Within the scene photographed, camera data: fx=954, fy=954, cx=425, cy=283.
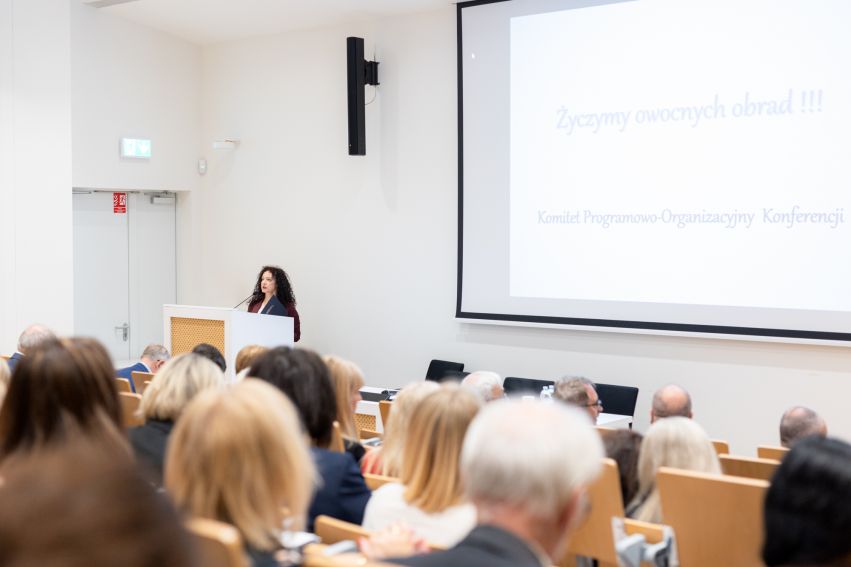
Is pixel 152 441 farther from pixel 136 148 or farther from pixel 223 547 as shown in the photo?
pixel 136 148

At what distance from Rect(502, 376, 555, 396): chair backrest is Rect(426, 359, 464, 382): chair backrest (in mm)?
649

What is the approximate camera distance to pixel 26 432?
8.77 feet

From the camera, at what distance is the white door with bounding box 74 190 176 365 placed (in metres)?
9.33

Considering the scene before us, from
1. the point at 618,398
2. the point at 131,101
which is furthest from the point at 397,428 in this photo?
the point at 131,101

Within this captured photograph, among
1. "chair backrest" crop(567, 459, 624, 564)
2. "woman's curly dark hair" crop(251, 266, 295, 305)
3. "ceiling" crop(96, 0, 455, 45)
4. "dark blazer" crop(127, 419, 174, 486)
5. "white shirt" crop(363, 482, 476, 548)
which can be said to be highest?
"ceiling" crop(96, 0, 455, 45)

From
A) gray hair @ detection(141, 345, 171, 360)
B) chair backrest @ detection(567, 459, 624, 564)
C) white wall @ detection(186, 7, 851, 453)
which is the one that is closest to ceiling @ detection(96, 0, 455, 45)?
white wall @ detection(186, 7, 851, 453)

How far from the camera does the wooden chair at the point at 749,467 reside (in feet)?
11.7

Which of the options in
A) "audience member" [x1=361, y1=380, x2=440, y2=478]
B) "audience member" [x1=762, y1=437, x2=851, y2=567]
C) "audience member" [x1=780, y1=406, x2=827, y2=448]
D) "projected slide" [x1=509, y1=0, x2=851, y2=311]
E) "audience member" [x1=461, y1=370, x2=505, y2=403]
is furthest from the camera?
"projected slide" [x1=509, y1=0, x2=851, y2=311]

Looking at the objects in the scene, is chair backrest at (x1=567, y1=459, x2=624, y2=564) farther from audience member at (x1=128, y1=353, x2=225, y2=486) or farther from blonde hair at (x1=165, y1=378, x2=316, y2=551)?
blonde hair at (x1=165, y1=378, x2=316, y2=551)

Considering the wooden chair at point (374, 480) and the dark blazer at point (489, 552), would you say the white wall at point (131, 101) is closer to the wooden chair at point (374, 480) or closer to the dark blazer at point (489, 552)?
the wooden chair at point (374, 480)

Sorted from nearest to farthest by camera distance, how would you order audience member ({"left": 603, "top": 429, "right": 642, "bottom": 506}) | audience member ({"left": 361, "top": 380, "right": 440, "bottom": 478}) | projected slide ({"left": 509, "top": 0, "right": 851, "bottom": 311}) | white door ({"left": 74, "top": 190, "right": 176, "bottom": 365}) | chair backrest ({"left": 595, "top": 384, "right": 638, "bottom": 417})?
audience member ({"left": 361, "top": 380, "right": 440, "bottom": 478}) < audience member ({"left": 603, "top": 429, "right": 642, "bottom": 506}) < projected slide ({"left": 509, "top": 0, "right": 851, "bottom": 311}) < chair backrest ({"left": 595, "top": 384, "right": 638, "bottom": 417}) < white door ({"left": 74, "top": 190, "right": 176, "bottom": 365})

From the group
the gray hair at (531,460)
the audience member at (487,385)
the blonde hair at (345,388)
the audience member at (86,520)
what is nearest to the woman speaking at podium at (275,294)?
the audience member at (487,385)

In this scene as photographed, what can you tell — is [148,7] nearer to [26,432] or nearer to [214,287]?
[214,287]

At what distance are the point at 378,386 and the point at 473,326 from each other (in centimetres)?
122
